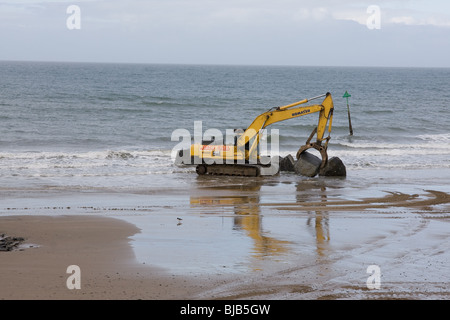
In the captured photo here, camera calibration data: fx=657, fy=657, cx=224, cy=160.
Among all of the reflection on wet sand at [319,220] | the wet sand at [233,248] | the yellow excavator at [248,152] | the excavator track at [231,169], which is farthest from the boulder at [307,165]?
the wet sand at [233,248]

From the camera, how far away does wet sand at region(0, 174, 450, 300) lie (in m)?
9.44

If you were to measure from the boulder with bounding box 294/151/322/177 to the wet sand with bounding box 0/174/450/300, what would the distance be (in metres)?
3.99

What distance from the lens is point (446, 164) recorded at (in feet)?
84.7

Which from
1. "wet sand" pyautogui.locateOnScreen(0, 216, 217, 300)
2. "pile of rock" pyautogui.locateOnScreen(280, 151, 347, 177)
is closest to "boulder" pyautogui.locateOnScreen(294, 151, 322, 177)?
"pile of rock" pyautogui.locateOnScreen(280, 151, 347, 177)

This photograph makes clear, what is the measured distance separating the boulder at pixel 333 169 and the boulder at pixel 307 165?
259 mm

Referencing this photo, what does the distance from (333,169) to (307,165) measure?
876 mm

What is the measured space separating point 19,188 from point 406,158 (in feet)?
52.8

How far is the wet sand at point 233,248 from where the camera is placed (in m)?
9.44

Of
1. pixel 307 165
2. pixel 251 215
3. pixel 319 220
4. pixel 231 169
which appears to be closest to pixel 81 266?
pixel 251 215

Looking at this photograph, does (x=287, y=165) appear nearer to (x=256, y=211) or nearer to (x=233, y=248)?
(x=256, y=211)

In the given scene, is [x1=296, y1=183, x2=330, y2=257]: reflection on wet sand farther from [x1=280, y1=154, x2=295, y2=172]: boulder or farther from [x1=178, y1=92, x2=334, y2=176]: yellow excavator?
[x1=280, y1=154, x2=295, y2=172]: boulder

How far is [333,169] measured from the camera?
22.0 meters

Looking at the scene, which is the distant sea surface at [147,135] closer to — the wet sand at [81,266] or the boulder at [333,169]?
the boulder at [333,169]
